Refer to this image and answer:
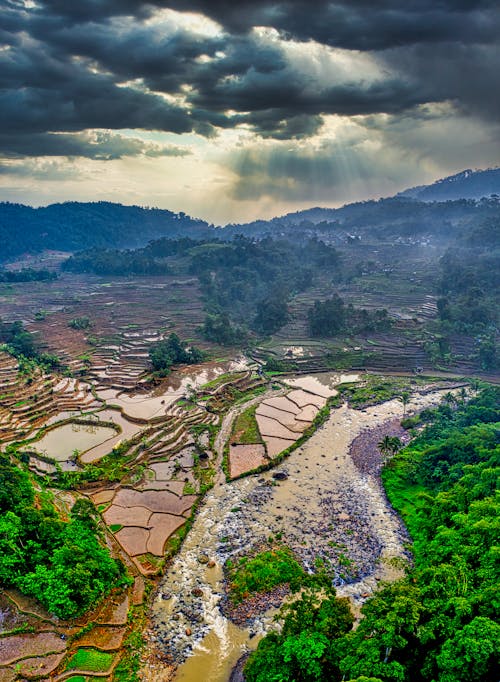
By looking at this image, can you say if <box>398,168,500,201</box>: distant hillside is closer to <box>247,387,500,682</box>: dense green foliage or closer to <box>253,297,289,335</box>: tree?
<box>253,297,289,335</box>: tree

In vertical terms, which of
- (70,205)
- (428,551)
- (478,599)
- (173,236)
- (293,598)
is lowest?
(293,598)

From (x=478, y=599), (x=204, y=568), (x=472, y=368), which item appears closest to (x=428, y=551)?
(x=478, y=599)

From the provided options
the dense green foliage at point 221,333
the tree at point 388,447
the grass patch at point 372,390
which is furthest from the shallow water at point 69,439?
the dense green foliage at point 221,333

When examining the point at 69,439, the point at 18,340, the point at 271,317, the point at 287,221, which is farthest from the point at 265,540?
the point at 287,221

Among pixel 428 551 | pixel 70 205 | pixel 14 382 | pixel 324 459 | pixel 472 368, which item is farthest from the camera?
pixel 70 205

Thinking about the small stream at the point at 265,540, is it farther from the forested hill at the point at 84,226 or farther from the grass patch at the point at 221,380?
the forested hill at the point at 84,226

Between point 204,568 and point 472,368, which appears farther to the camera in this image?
point 472,368

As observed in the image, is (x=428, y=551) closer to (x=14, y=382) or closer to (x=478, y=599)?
(x=478, y=599)

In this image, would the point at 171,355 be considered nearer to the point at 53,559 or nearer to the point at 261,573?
the point at 53,559
